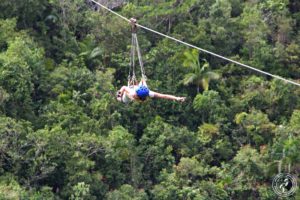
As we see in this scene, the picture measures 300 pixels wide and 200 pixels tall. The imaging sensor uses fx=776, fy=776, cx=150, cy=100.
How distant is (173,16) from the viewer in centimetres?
1988

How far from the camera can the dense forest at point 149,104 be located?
15.7m

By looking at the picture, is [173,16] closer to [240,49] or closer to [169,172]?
[240,49]

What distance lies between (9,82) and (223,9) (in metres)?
6.46

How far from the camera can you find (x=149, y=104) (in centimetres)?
1814
